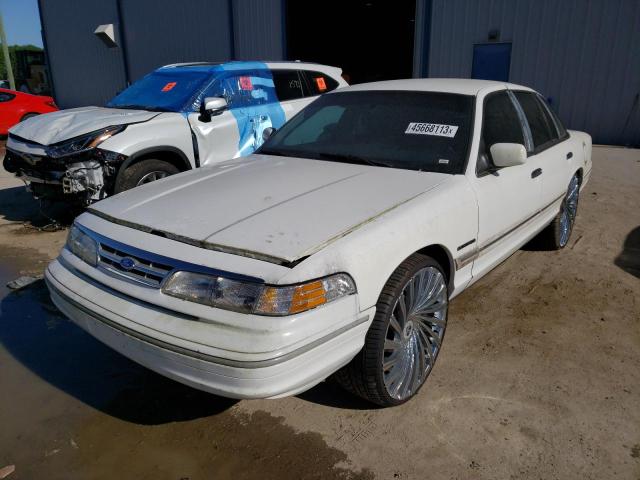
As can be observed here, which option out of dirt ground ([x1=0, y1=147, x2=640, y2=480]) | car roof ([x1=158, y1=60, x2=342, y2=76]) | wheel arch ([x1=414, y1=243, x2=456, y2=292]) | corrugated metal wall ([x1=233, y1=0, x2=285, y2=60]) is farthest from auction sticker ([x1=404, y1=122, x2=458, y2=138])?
corrugated metal wall ([x1=233, y1=0, x2=285, y2=60])

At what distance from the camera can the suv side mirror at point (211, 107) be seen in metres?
5.36

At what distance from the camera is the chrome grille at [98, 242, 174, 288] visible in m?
2.21

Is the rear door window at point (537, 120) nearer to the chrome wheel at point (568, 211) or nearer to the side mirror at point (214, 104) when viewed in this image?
the chrome wheel at point (568, 211)

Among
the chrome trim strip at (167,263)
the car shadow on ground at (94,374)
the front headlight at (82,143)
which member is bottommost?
the car shadow on ground at (94,374)

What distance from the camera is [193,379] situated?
2.08 meters

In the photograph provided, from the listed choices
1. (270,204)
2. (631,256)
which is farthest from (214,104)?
(631,256)

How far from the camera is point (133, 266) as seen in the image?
229 cm

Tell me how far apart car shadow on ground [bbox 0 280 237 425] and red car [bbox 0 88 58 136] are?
11.2m

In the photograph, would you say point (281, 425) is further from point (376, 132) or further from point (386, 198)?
point (376, 132)

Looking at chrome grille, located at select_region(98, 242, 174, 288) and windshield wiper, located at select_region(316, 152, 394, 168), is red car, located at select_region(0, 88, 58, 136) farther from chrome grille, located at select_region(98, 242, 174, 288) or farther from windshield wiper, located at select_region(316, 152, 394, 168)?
chrome grille, located at select_region(98, 242, 174, 288)

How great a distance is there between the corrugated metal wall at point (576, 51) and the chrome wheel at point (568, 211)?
730cm

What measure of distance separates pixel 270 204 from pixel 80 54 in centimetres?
2293

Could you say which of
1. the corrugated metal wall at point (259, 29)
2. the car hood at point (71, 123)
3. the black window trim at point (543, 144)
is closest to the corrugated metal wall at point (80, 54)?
the corrugated metal wall at point (259, 29)

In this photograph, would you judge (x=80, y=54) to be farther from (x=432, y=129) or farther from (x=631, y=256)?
(x=631, y=256)
